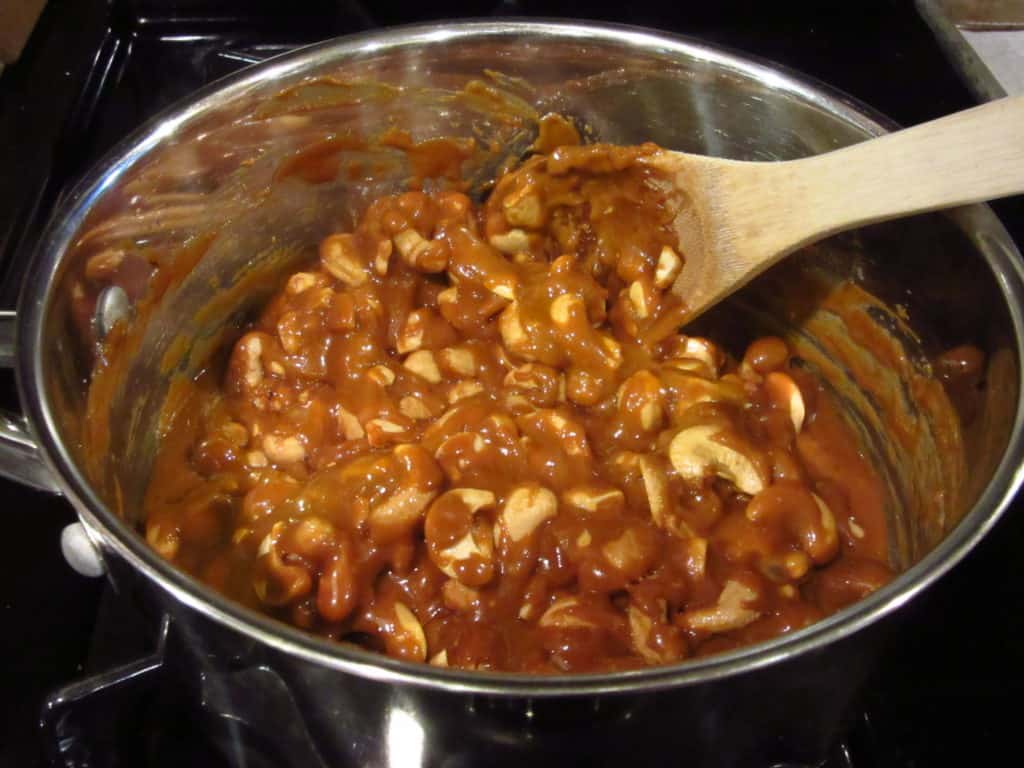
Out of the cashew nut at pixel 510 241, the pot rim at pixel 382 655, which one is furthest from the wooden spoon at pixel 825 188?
the cashew nut at pixel 510 241

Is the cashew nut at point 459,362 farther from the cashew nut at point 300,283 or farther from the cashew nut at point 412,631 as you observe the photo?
the cashew nut at point 412,631

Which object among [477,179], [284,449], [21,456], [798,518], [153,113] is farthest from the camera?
[153,113]

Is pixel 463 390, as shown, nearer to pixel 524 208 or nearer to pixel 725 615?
pixel 524 208

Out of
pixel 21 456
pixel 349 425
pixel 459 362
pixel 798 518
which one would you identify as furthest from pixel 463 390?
pixel 21 456

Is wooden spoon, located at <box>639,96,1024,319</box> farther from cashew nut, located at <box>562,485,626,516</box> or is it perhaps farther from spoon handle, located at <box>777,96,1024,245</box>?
cashew nut, located at <box>562,485,626,516</box>

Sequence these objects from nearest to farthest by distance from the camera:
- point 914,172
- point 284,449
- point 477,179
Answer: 1. point 914,172
2. point 284,449
3. point 477,179

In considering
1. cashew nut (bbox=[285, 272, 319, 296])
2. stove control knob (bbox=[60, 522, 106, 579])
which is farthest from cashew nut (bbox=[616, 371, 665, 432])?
stove control knob (bbox=[60, 522, 106, 579])
